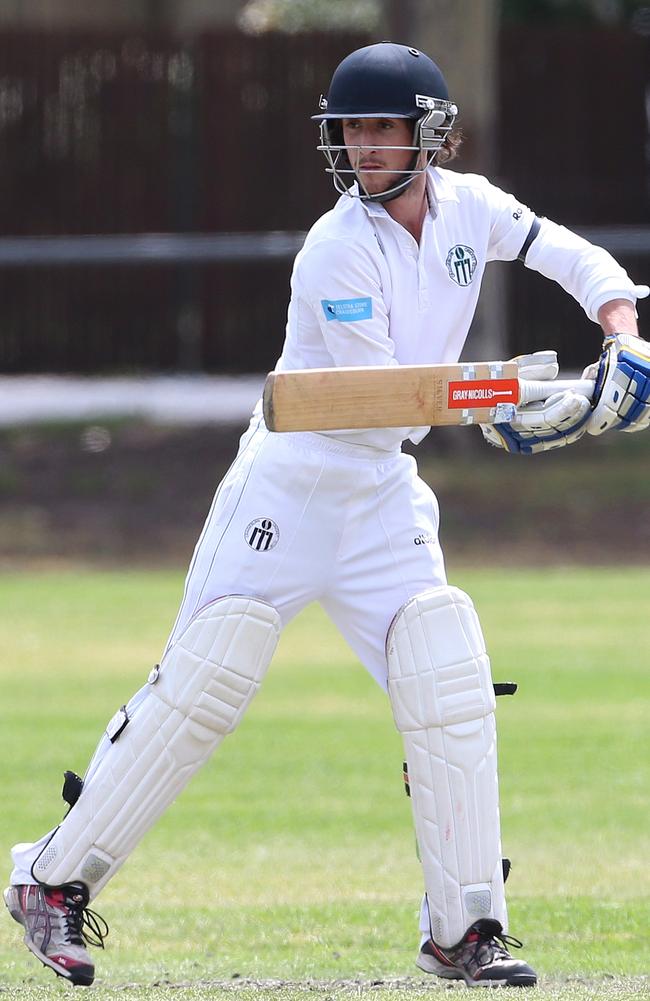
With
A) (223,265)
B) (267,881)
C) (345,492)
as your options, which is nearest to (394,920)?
(267,881)

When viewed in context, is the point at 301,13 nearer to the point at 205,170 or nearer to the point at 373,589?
the point at 205,170

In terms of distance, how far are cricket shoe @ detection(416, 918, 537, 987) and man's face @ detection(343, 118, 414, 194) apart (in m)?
1.66

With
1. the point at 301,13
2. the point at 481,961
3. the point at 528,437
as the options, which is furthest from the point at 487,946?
the point at 301,13

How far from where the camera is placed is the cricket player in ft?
14.4

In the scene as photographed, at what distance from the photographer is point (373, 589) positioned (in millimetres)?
4504

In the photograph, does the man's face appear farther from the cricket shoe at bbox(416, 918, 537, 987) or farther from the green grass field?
the green grass field

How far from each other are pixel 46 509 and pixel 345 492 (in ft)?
36.8

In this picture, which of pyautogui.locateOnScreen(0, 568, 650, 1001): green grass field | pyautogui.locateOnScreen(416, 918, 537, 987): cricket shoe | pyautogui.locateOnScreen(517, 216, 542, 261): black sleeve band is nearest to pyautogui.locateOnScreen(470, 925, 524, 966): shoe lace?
pyautogui.locateOnScreen(416, 918, 537, 987): cricket shoe

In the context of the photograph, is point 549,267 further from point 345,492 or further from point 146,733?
point 146,733

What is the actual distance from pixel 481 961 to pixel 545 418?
1.21m

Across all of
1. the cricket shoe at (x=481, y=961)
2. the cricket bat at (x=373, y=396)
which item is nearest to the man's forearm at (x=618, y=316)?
the cricket bat at (x=373, y=396)

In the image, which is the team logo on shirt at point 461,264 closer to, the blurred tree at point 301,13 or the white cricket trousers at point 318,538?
the white cricket trousers at point 318,538

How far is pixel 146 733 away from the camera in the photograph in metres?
4.47

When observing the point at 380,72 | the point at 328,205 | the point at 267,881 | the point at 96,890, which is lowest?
the point at 328,205
